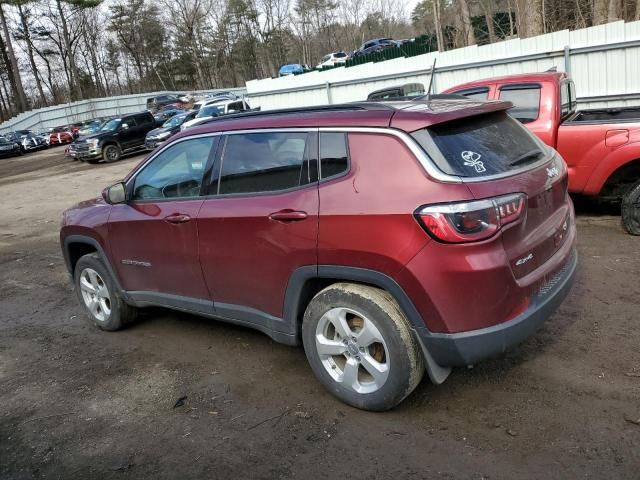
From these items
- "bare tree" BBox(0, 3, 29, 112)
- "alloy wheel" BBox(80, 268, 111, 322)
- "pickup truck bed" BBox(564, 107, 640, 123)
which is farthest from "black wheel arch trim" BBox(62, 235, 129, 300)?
"bare tree" BBox(0, 3, 29, 112)

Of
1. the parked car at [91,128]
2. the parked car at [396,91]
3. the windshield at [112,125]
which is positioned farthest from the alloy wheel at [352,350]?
the parked car at [91,128]

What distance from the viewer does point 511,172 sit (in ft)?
10.2

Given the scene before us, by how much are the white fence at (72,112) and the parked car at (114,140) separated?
820 inches

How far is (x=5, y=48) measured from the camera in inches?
2227

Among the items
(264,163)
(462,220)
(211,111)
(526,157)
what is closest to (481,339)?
(462,220)

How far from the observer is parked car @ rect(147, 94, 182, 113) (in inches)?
1750

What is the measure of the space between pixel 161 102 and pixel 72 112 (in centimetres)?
800

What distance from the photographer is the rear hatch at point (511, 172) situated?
9.63 feet

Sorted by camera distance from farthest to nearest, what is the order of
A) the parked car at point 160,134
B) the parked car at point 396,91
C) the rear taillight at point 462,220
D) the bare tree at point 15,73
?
1. the bare tree at point 15,73
2. the parked car at point 160,134
3. the parked car at point 396,91
4. the rear taillight at point 462,220

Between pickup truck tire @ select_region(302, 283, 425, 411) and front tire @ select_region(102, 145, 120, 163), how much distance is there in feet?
70.6

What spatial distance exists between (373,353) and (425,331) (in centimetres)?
41

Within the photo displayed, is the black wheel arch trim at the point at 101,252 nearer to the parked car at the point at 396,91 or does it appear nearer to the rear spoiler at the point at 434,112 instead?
the rear spoiler at the point at 434,112

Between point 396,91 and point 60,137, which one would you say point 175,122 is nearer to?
point 396,91

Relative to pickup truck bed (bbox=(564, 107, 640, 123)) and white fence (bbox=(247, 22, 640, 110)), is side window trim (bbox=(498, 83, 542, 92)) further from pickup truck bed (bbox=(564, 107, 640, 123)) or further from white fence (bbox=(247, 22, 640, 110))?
white fence (bbox=(247, 22, 640, 110))
